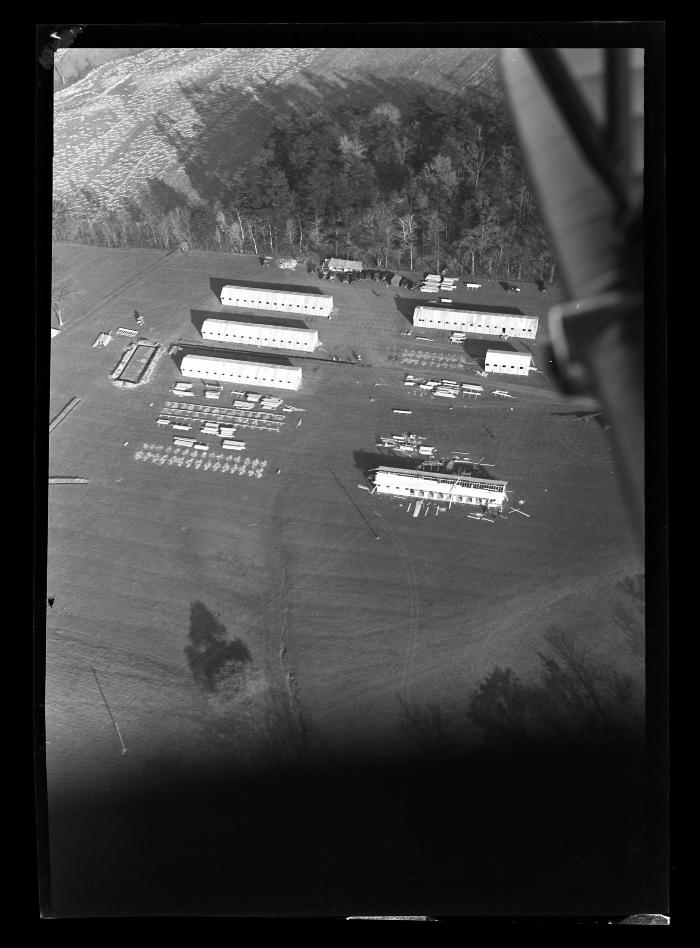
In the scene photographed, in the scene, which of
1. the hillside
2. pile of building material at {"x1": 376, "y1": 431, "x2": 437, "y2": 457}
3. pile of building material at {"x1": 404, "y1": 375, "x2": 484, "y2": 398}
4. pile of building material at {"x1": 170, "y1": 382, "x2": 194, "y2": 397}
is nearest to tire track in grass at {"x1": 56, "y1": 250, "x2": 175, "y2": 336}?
the hillside

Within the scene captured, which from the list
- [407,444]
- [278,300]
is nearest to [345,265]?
[278,300]

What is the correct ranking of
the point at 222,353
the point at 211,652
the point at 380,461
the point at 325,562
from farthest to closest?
the point at 222,353 → the point at 380,461 → the point at 325,562 → the point at 211,652

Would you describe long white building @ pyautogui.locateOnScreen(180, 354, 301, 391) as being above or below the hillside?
below

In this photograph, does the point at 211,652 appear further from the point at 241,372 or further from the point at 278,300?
the point at 278,300

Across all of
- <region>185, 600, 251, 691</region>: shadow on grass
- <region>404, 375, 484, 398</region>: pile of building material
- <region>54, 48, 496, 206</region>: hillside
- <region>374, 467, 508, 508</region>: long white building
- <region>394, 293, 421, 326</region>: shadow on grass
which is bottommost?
<region>185, 600, 251, 691</region>: shadow on grass

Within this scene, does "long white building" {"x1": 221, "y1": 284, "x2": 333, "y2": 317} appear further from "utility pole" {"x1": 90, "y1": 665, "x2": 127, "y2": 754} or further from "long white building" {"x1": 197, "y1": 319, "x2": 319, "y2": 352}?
"utility pole" {"x1": 90, "y1": 665, "x2": 127, "y2": 754}

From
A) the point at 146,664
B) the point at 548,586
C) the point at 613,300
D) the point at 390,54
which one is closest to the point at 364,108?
the point at 390,54

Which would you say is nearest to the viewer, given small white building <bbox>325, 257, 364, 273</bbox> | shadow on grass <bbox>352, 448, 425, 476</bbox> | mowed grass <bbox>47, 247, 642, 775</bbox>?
mowed grass <bbox>47, 247, 642, 775</bbox>
